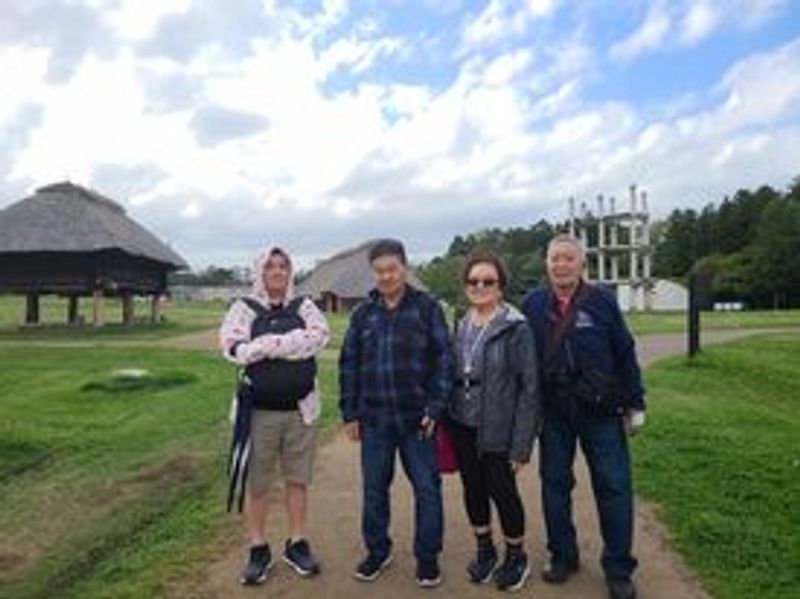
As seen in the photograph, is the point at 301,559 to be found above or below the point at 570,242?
below

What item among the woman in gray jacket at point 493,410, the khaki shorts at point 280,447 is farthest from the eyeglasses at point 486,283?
the khaki shorts at point 280,447

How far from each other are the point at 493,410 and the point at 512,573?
90 centimetres

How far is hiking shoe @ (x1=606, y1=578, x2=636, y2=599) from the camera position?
20.2ft

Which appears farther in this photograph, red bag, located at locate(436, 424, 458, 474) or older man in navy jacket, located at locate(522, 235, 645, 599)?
red bag, located at locate(436, 424, 458, 474)

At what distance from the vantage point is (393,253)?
6539mm

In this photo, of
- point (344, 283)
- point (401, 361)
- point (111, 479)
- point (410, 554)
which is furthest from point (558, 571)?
point (344, 283)

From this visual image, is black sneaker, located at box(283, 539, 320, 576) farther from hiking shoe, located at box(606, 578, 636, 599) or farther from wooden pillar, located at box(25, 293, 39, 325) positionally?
wooden pillar, located at box(25, 293, 39, 325)

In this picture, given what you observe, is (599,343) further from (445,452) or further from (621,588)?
(621,588)

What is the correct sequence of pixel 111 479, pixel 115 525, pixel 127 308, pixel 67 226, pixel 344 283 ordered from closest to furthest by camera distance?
1. pixel 115 525
2. pixel 111 479
3. pixel 67 226
4. pixel 127 308
5. pixel 344 283

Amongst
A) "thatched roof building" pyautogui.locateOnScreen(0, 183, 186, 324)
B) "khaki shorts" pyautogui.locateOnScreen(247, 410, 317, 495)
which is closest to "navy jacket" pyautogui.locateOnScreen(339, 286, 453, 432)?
"khaki shorts" pyautogui.locateOnScreen(247, 410, 317, 495)

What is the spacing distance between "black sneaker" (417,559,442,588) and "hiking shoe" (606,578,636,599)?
0.93m

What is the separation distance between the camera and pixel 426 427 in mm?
6441

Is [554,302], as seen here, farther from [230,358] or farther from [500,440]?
[230,358]

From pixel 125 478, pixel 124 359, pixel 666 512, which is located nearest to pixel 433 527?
pixel 666 512
